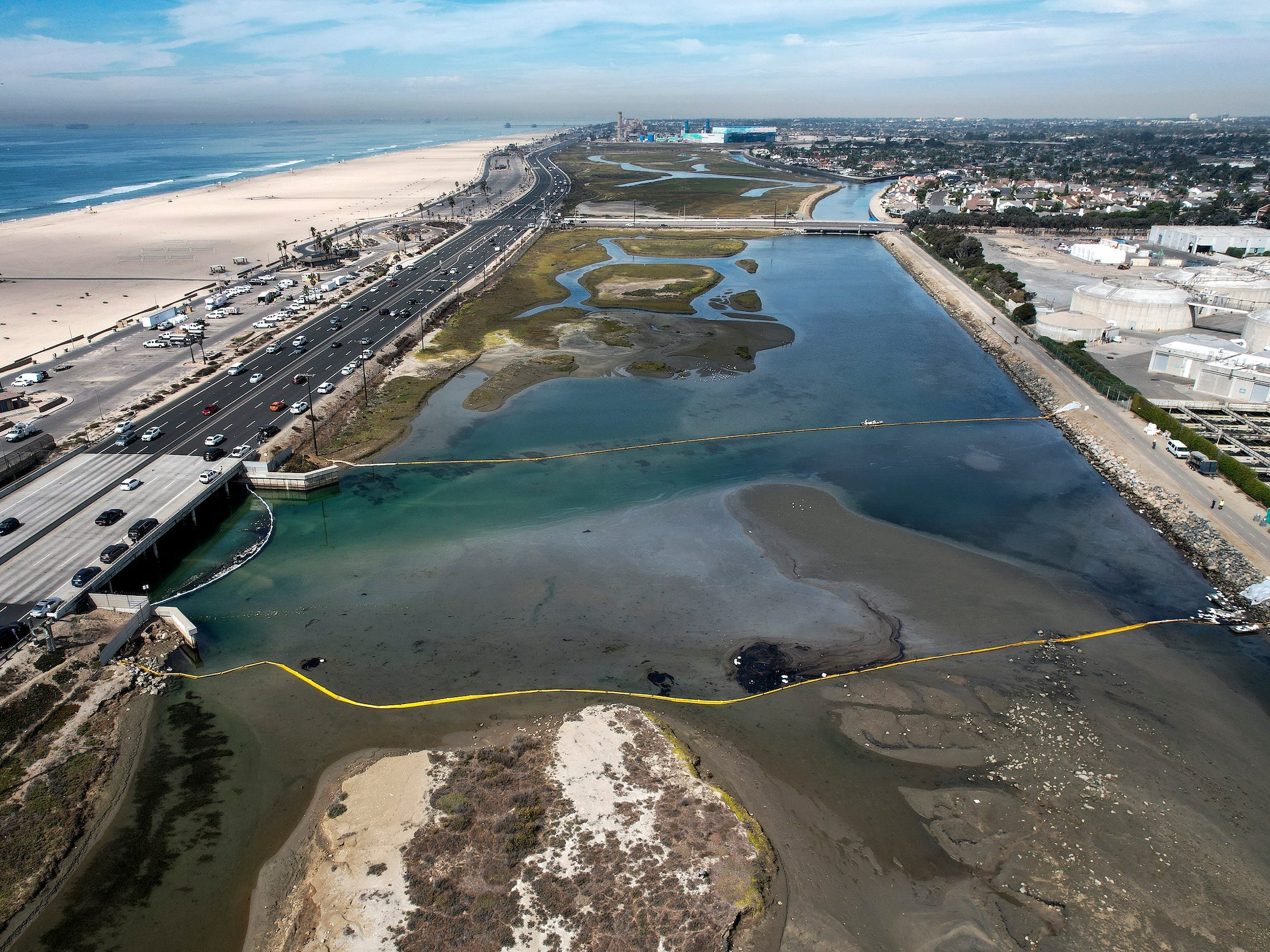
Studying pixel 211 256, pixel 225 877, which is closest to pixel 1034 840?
pixel 225 877

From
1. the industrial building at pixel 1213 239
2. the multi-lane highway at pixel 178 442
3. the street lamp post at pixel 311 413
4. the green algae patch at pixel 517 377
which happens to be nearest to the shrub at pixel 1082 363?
the green algae patch at pixel 517 377

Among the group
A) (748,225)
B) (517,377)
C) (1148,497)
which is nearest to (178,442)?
(517,377)

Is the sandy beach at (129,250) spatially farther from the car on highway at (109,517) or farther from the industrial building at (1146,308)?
the industrial building at (1146,308)

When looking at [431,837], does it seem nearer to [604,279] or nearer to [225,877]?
[225,877]

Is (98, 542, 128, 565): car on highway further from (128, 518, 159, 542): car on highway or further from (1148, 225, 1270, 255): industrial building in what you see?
(1148, 225, 1270, 255): industrial building

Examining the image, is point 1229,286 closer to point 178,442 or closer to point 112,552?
point 178,442
